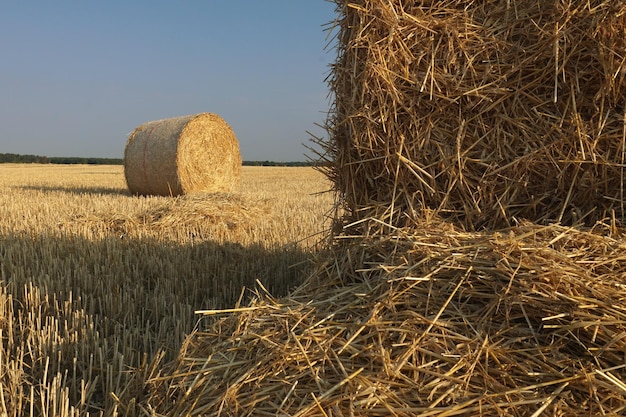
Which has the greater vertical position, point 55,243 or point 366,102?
point 366,102

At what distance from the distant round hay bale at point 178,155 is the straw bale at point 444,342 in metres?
7.41

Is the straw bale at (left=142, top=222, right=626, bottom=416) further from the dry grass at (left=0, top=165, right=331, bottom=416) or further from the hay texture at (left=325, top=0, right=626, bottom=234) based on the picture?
the dry grass at (left=0, top=165, right=331, bottom=416)

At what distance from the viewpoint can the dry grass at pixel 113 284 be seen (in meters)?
2.14

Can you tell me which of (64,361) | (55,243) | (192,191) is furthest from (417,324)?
(192,191)

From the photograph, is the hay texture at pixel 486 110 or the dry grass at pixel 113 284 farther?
the hay texture at pixel 486 110

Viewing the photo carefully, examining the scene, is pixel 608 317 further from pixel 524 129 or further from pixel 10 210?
pixel 10 210

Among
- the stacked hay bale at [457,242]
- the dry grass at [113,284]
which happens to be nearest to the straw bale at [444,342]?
the stacked hay bale at [457,242]

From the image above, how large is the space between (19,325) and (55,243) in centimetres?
183

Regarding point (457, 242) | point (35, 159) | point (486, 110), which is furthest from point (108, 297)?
point (35, 159)

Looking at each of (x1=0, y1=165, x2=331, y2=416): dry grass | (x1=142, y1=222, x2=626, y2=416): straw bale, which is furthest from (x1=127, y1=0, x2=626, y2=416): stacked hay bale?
(x1=0, y1=165, x2=331, y2=416): dry grass

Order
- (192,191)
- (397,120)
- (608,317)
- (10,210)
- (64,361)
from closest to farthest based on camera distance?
1. (608,317)
2. (64,361)
3. (397,120)
4. (10,210)
5. (192,191)

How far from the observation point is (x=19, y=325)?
8.77 ft

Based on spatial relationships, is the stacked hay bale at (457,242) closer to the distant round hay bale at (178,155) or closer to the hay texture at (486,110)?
the hay texture at (486,110)

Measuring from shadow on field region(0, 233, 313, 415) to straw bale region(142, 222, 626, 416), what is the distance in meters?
0.43
